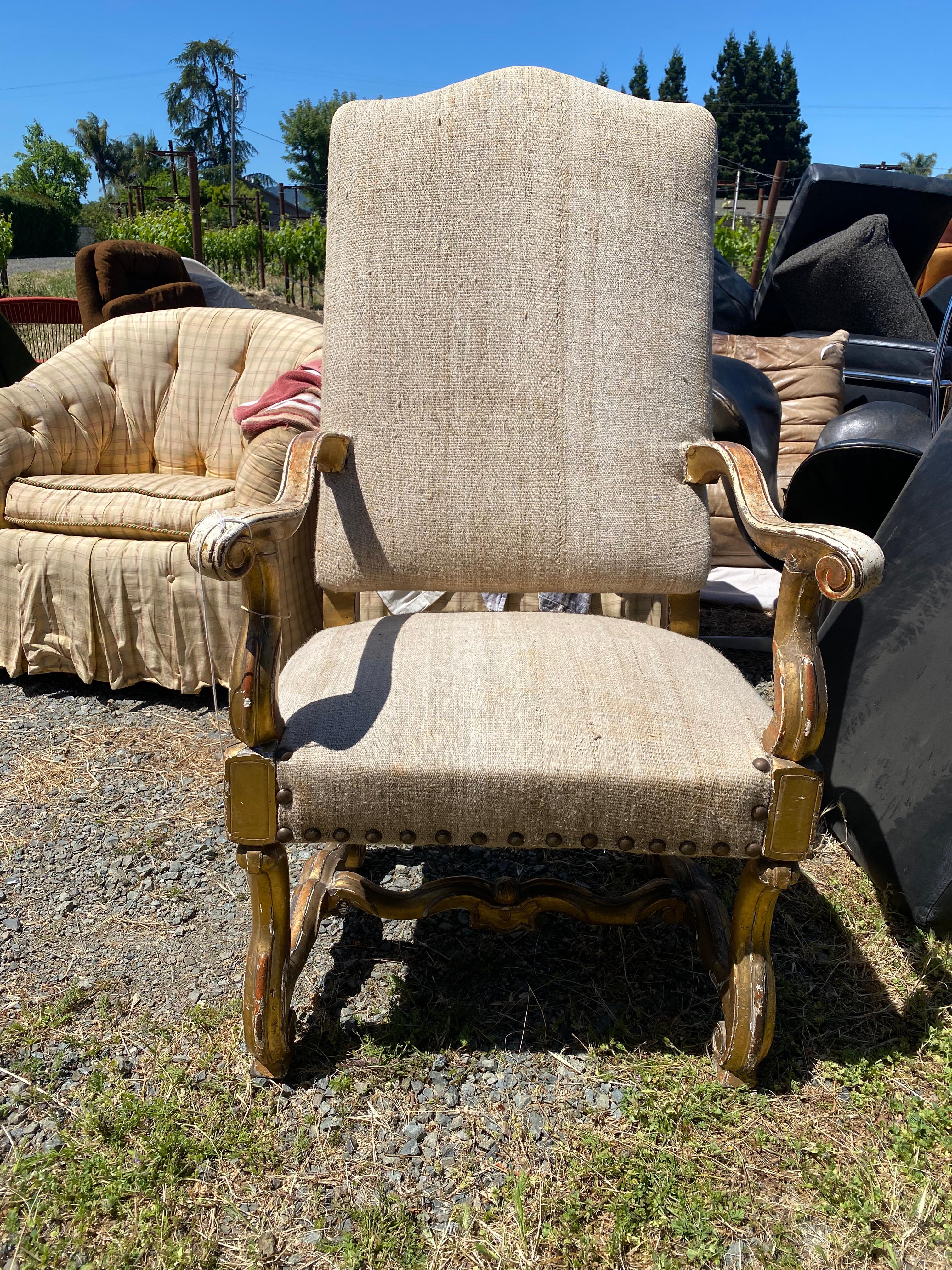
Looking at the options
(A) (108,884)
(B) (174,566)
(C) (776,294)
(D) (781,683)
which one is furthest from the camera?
(C) (776,294)

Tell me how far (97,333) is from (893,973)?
3.53 m

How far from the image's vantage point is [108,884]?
78.2 inches

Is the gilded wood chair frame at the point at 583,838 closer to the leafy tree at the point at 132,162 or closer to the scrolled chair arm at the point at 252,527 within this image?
the scrolled chair arm at the point at 252,527

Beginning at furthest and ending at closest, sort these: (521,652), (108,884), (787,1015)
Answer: (108,884) → (787,1015) → (521,652)

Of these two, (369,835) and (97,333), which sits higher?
(97,333)

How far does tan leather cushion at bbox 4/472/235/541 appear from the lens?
2.85m

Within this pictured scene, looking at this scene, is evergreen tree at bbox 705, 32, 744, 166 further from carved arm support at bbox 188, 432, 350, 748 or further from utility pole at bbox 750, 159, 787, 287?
carved arm support at bbox 188, 432, 350, 748

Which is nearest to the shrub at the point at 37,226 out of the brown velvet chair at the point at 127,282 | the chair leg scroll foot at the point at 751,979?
the brown velvet chair at the point at 127,282

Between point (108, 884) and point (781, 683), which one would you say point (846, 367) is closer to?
point (781, 683)

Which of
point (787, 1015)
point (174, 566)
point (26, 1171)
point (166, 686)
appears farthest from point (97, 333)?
point (787, 1015)

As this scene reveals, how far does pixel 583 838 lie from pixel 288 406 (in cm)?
189

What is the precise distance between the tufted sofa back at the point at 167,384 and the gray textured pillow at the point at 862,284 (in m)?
2.26

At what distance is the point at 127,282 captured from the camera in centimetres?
524

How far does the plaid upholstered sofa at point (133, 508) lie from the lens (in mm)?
2832
